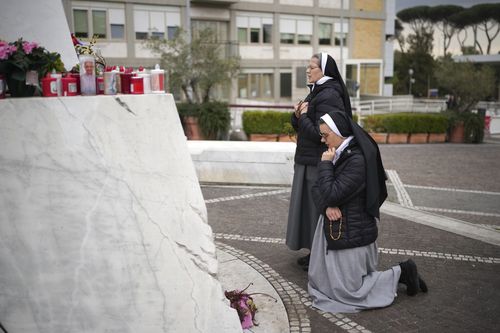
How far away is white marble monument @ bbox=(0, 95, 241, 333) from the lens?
9.85 ft

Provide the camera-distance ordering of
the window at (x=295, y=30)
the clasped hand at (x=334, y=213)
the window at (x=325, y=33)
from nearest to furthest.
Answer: the clasped hand at (x=334, y=213) → the window at (x=295, y=30) → the window at (x=325, y=33)

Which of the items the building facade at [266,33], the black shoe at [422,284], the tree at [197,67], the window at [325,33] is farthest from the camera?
the window at [325,33]

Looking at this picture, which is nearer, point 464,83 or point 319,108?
point 319,108

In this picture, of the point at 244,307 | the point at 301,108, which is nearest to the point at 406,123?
the point at 301,108

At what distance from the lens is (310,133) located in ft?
16.4

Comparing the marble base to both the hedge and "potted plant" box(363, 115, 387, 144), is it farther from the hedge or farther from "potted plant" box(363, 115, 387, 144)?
"potted plant" box(363, 115, 387, 144)

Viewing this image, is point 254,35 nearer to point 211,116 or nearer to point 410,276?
point 211,116

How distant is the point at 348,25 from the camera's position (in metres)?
38.4

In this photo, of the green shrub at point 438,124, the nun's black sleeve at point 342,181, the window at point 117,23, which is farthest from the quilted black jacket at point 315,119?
the window at point 117,23

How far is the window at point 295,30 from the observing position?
35031 millimetres

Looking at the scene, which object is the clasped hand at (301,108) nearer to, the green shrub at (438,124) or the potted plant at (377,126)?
the potted plant at (377,126)

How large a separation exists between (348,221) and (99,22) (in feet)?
87.4

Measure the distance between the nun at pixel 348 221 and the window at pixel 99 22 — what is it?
2533 centimetres

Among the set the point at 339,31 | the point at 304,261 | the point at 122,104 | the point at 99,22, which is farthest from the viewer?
the point at 339,31
